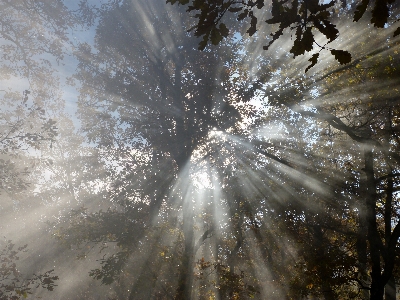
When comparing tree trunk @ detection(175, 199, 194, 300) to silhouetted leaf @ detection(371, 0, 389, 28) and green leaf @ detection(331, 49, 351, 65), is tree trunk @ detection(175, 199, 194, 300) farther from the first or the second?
silhouetted leaf @ detection(371, 0, 389, 28)

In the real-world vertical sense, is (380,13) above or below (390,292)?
above

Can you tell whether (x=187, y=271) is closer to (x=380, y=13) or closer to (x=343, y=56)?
(x=343, y=56)

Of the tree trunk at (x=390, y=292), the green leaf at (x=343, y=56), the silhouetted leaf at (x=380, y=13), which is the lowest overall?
the tree trunk at (x=390, y=292)

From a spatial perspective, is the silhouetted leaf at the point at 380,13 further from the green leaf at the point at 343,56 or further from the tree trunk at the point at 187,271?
the tree trunk at the point at 187,271

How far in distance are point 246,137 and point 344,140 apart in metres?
4.95

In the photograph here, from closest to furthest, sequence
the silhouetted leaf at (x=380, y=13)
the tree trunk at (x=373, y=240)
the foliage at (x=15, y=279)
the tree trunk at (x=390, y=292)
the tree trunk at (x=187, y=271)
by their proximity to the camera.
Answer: the silhouetted leaf at (x=380, y=13)
the tree trunk at (x=373, y=240)
the foliage at (x=15, y=279)
the tree trunk at (x=390, y=292)
the tree trunk at (x=187, y=271)

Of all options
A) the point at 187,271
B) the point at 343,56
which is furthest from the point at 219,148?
the point at 343,56

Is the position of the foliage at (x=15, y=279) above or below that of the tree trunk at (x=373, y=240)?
above

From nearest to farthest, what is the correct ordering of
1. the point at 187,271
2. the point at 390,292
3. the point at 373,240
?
the point at 373,240 < the point at 390,292 < the point at 187,271

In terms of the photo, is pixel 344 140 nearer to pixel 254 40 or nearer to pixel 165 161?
pixel 254 40

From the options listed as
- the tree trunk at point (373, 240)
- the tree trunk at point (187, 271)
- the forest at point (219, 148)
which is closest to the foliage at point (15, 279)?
the forest at point (219, 148)

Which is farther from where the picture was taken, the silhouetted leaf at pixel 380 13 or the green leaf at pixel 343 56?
the green leaf at pixel 343 56

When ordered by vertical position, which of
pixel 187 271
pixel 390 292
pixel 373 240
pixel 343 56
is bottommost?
pixel 390 292

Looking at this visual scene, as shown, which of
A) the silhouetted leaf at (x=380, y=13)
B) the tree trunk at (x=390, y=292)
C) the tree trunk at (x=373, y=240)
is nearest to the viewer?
the silhouetted leaf at (x=380, y=13)
